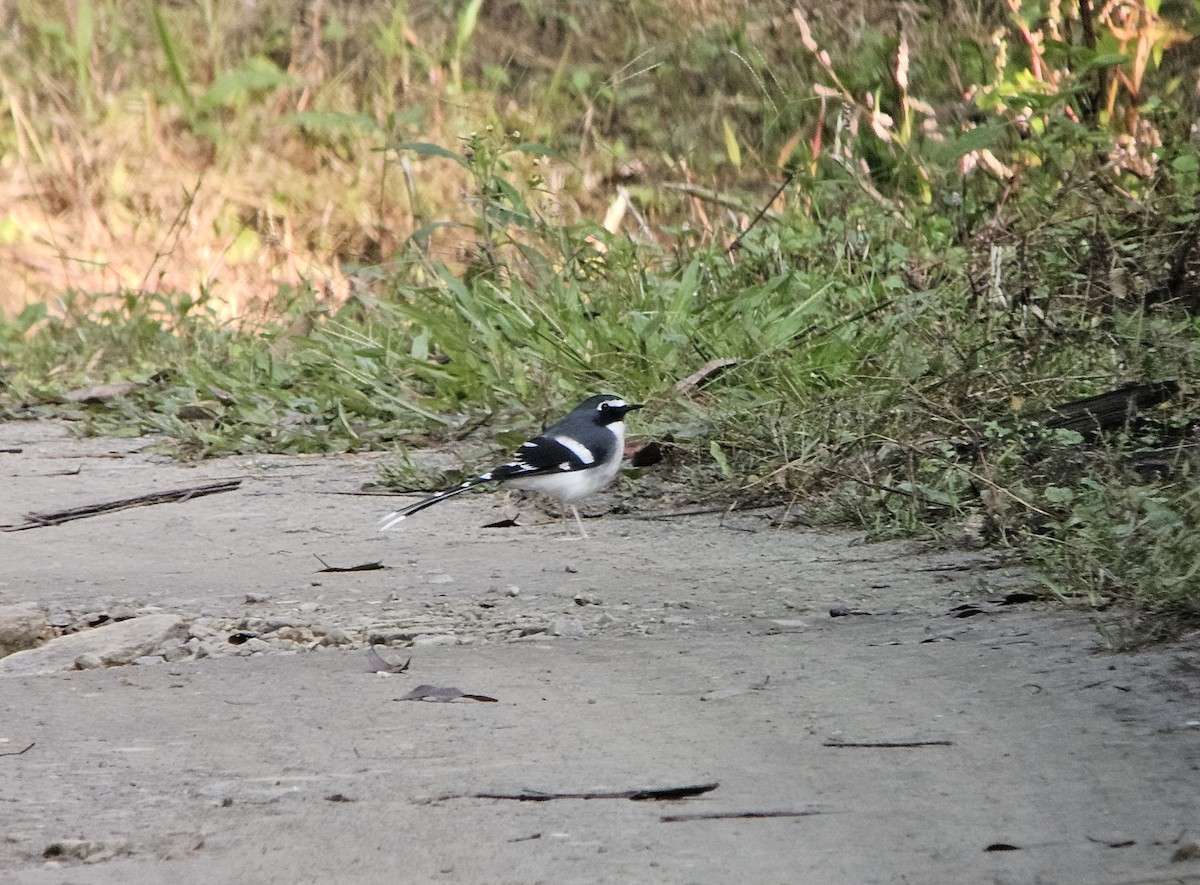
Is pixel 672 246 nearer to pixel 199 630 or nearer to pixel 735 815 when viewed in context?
pixel 199 630

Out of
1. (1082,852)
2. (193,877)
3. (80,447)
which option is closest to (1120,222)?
(80,447)

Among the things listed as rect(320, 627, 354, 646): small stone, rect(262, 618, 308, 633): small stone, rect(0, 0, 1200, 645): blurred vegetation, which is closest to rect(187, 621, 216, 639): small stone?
rect(262, 618, 308, 633): small stone

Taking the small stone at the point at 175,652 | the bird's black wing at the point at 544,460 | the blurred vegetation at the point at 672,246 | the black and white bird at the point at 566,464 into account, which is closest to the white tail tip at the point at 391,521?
the black and white bird at the point at 566,464

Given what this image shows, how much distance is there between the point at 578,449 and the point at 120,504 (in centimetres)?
150

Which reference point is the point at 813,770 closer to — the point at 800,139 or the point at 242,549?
the point at 242,549

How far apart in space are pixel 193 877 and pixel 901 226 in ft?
18.2

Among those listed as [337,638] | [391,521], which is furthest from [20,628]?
[391,521]

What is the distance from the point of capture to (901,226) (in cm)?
723

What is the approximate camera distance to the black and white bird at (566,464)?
4824 millimetres

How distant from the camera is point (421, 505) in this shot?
492 centimetres

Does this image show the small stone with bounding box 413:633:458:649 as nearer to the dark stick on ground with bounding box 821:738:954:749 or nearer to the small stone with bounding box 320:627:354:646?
the small stone with bounding box 320:627:354:646

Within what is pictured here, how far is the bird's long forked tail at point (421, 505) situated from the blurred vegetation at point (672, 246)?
1.25 ft

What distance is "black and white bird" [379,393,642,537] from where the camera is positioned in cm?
482

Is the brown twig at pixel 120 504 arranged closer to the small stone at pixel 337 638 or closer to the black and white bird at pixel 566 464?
the black and white bird at pixel 566 464
